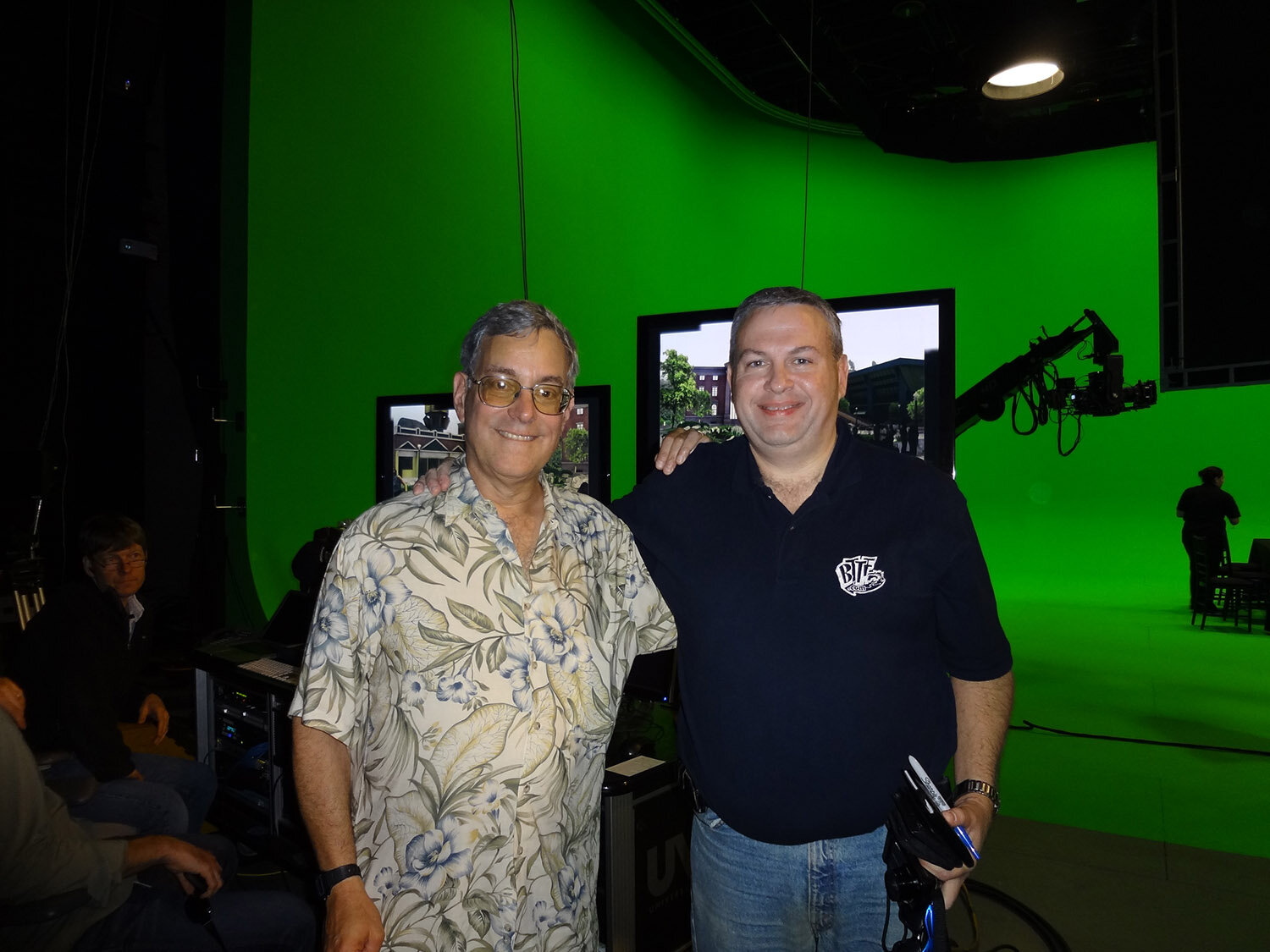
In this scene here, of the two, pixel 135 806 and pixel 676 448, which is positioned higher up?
pixel 676 448

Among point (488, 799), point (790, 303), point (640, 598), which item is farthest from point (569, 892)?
point (790, 303)

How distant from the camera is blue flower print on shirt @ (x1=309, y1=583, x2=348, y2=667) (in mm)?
1187

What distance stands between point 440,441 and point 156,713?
1.67 metres

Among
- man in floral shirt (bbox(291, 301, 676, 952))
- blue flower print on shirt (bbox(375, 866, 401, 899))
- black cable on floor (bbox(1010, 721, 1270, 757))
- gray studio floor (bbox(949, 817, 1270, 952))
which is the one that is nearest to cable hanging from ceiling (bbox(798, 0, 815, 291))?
man in floral shirt (bbox(291, 301, 676, 952))

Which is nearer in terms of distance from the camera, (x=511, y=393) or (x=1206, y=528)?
(x=511, y=393)

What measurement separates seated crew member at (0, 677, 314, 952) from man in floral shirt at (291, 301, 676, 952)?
893mm

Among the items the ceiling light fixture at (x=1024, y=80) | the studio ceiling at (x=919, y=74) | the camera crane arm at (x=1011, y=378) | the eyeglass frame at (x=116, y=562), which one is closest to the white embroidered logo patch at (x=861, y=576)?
the eyeglass frame at (x=116, y=562)

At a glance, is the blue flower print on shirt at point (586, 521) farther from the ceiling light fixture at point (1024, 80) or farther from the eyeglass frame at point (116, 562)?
the ceiling light fixture at point (1024, 80)

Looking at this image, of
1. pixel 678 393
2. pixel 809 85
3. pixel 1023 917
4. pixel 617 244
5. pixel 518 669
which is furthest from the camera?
pixel 617 244

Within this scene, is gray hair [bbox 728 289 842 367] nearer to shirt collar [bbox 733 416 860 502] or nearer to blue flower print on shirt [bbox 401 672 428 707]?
shirt collar [bbox 733 416 860 502]

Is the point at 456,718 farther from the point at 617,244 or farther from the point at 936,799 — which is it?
the point at 617,244

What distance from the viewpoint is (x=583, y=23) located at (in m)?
5.40

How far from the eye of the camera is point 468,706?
1.22 metres

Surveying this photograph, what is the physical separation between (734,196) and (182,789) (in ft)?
23.8
